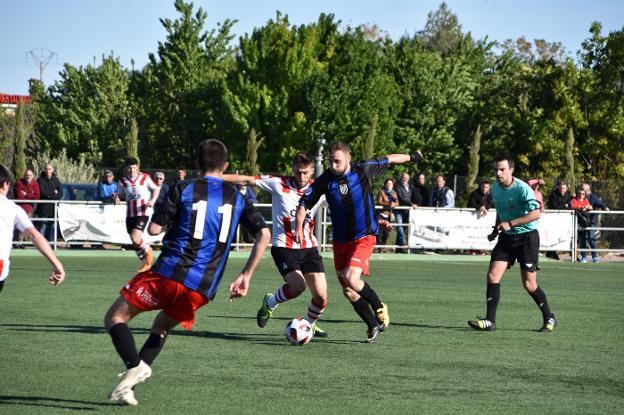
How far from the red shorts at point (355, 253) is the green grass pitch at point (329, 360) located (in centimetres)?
74

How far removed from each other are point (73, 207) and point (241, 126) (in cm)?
2356

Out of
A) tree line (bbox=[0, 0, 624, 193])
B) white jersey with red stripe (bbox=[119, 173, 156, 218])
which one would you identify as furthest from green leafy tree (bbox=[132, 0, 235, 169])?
white jersey with red stripe (bbox=[119, 173, 156, 218])

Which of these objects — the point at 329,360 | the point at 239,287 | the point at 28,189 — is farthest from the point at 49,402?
the point at 28,189

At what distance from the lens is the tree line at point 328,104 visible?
4372 centimetres

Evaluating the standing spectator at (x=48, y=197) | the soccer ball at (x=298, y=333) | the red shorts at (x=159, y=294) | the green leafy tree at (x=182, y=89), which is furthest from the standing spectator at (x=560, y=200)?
the green leafy tree at (x=182, y=89)

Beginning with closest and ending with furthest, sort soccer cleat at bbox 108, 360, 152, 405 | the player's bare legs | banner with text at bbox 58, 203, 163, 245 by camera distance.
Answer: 1. soccer cleat at bbox 108, 360, 152, 405
2. the player's bare legs
3. banner with text at bbox 58, 203, 163, 245

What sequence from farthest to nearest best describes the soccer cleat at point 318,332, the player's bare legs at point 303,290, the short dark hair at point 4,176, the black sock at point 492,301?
1. the black sock at point 492,301
2. the soccer cleat at point 318,332
3. the player's bare legs at point 303,290
4. the short dark hair at point 4,176

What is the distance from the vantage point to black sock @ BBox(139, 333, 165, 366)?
6.63 metres

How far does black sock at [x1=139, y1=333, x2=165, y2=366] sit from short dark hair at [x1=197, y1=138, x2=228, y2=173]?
1.13 meters

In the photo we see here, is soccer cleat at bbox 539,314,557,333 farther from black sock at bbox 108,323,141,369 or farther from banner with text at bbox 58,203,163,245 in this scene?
banner with text at bbox 58,203,163,245

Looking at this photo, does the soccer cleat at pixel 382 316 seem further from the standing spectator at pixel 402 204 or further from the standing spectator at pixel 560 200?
the standing spectator at pixel 560 200

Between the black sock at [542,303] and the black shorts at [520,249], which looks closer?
the black sock at [542,303]

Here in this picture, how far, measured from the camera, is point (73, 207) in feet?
74.7

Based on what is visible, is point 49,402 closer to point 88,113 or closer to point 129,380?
point 129,380
